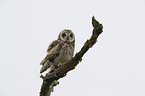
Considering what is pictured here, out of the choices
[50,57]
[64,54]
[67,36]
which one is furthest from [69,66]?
[67,36]

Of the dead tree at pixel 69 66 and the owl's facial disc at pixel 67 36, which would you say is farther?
the owl's facial disc at pixel 67 36

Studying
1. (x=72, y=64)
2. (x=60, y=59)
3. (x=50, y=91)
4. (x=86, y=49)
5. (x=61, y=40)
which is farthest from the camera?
(x=61, y=40)

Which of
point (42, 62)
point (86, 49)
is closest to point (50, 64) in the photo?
point (42, 62)

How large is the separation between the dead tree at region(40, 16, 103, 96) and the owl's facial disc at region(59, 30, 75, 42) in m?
1.92

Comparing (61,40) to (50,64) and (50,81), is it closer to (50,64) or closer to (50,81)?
(50,64)

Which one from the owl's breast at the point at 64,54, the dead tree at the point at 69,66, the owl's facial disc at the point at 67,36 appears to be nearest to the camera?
the dead tree at the point at 69,66

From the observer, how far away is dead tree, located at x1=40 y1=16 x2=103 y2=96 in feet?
13.3

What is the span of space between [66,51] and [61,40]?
2.02 feet

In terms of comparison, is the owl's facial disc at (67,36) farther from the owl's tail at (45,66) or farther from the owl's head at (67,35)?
the owl's tail at (45,66)

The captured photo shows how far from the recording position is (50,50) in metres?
6.75

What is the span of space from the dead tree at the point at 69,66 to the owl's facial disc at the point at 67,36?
1.92 meters

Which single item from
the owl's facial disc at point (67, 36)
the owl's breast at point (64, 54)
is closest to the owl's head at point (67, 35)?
the owl's facial disc at point (67, 36)

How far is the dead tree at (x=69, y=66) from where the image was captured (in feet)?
13.3

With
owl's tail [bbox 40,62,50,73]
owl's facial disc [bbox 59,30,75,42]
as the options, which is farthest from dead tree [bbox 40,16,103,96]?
owl's facial disc [bbox 59,30,75,42]
